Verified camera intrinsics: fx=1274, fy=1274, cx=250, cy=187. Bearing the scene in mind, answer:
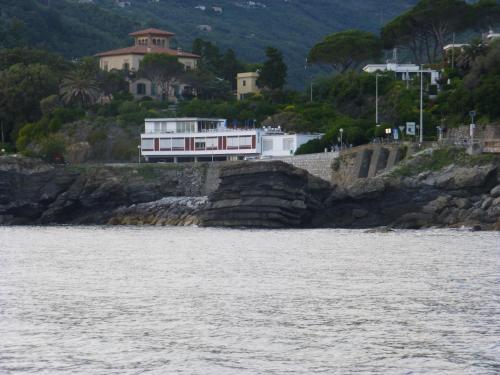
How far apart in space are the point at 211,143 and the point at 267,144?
7.09 metres

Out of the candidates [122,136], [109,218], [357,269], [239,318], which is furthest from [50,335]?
[122,136]

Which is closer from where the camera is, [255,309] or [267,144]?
[255,309]

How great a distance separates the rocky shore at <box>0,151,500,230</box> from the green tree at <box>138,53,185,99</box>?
44736 mm

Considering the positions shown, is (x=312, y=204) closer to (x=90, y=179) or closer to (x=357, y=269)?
(x=90, y=179)

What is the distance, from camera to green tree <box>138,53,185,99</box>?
158375 millimetres

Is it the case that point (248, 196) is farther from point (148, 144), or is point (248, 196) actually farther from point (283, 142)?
point (148, 144)

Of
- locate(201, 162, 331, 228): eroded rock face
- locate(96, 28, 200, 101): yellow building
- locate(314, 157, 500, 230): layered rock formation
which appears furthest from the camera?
locate(96, 28, 200, 101): yellow building

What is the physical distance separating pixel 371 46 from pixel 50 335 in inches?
4553

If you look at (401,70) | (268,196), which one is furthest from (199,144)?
(268,196)

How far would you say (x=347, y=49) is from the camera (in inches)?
6014

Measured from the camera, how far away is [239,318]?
4316 cm

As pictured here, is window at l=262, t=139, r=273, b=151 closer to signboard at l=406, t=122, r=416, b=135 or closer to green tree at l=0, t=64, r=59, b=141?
signboard at l=406, t=122, r=416, b=135

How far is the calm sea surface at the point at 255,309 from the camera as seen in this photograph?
3591 cm

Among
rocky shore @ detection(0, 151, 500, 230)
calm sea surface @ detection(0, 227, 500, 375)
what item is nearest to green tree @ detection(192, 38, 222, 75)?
rocky shore @ detection(0, 151, 500, 230)
